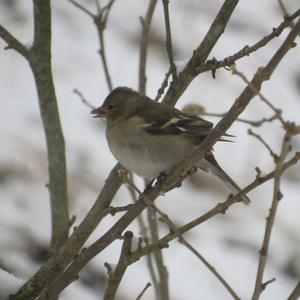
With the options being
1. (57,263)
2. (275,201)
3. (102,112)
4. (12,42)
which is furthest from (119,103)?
(275,201)

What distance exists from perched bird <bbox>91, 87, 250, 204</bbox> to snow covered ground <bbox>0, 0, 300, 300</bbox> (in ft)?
5.04

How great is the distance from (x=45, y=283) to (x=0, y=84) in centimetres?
365

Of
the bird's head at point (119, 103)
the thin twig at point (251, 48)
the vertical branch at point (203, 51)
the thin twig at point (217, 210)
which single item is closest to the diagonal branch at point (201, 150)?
the thin twig at point (217, 210)

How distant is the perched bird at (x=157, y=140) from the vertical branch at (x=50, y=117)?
0.32 metres

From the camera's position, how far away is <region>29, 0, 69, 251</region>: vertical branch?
3184 millimetres

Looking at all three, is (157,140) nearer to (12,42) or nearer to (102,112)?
(102,112)

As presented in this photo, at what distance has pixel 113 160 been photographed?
6441 millimetres

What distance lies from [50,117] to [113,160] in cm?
325

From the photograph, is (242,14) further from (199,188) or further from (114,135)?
(114,135)

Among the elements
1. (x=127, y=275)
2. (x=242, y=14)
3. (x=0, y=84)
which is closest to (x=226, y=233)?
(x=127, y=275)

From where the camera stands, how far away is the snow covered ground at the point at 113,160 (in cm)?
550

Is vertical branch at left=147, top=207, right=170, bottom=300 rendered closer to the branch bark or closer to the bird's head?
the branch bark

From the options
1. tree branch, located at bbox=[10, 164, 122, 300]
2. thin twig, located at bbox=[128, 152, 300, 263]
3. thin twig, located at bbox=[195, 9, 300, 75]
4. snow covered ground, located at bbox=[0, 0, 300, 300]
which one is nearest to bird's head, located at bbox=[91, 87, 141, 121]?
thin twig, located at bbox=[195, 9, 300, 75]

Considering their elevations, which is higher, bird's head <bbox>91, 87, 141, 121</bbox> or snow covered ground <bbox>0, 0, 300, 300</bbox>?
snow covered ground <bbox>0, 0, 300, 300</bbox>
